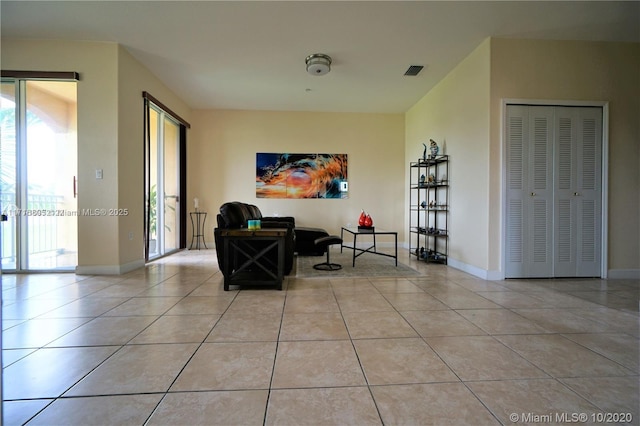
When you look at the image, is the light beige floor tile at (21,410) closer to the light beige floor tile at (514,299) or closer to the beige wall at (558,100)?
the light beige floor tile at (514,299)

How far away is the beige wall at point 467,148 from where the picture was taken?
12.2ft

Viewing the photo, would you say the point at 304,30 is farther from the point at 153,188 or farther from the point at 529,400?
the point at 529,400

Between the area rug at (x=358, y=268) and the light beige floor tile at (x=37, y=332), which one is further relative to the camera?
the area rug at (x=358, y=268)

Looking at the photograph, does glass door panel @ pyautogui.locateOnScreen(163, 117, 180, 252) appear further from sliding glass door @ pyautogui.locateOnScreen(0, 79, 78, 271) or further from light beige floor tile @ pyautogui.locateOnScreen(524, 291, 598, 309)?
light beige floor tile @ pyautogui.locateOnScreen(524, 291, 598, 309)

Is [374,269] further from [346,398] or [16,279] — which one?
[16,279]

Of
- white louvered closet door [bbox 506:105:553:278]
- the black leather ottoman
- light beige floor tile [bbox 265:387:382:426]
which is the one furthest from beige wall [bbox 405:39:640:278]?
light beige floor tile [bbox 265:387:382:426]

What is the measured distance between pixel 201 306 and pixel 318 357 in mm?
1380

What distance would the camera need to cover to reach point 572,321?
2311 mm

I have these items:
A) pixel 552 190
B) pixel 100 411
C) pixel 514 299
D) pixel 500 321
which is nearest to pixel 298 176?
pixel 552 190

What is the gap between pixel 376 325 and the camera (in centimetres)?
220

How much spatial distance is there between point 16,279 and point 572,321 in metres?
5.86

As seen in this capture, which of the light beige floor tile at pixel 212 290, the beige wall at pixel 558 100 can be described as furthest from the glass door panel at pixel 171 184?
the beige wall at pixel 558 100

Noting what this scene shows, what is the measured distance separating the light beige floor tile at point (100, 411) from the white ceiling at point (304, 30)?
3.45 m

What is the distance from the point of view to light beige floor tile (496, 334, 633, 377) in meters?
1.61
